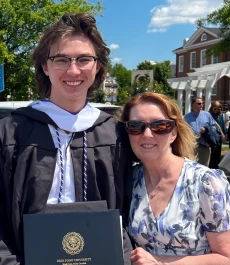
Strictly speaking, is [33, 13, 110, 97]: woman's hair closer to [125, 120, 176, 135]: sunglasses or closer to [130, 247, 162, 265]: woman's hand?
[125, 120, 176, 135]: sunglasses

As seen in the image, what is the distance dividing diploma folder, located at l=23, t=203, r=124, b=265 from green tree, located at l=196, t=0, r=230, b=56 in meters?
13.6

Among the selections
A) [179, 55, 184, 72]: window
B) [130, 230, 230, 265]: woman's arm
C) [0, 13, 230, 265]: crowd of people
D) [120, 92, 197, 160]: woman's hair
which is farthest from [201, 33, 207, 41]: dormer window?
[130, 230, 230, 265]: woman's arm

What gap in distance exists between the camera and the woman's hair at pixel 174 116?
8.02 ft

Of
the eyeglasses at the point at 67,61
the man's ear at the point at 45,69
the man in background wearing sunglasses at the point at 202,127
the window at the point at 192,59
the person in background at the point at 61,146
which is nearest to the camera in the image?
the person in background at the point at 61,146

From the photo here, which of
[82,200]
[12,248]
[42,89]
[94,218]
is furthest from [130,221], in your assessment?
[42,89]

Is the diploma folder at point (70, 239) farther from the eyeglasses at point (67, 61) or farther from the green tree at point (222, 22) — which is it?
the green tree at point (222, 22)

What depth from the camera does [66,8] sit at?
2070 cm

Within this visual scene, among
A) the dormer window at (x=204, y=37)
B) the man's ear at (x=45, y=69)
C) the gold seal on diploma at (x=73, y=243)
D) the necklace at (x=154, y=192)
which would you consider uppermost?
the dormer window at (x=204, y=37)

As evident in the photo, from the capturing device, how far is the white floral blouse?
221cm

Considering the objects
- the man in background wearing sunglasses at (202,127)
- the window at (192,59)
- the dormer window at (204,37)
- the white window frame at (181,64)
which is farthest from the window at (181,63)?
the man in background wearing sunglasses at (202,127)

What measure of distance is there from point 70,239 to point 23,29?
20.1m

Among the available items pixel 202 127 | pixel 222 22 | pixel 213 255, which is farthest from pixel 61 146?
pixel 222 22

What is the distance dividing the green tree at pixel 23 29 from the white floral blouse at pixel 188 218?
17973 millimetres

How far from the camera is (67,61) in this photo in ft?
7.27
